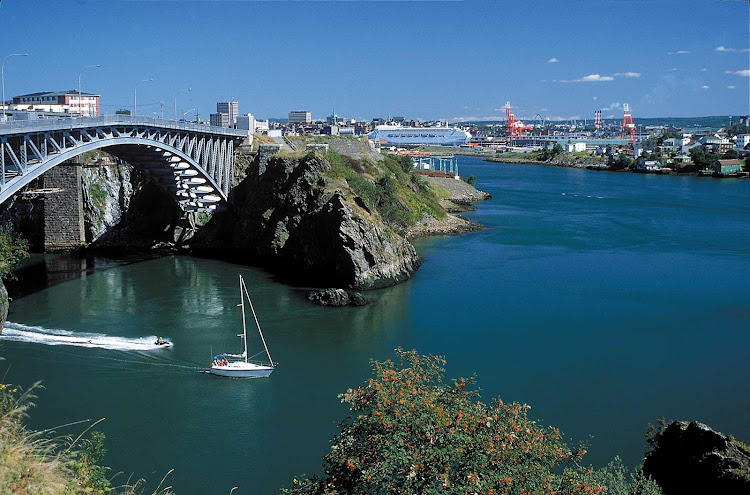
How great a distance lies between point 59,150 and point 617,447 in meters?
11.7

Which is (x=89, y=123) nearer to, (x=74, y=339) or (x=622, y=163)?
(x=74, y=339)

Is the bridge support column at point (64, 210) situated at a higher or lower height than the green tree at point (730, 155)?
lower

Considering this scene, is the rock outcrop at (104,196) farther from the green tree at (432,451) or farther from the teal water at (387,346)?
the green tree at (432,451)

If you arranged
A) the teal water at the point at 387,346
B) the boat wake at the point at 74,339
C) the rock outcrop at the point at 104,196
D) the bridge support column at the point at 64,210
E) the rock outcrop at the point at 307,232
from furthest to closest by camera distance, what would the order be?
the rock outcrop at the point at 104,196 → the bridge support column at the point at 64,210 → the rock outcrop at the point at 307,232 → the boat wake at the point at 74,339 → the teal water at the point at 387,346

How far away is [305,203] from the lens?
783 inches

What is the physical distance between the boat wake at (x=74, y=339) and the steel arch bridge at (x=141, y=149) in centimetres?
266

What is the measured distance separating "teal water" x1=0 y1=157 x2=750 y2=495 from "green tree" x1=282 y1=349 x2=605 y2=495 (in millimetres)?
3361

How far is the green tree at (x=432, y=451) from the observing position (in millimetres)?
4910

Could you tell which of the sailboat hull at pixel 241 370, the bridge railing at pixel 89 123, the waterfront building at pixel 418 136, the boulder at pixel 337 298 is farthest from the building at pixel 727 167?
the sailboat hull at pixel 241 370

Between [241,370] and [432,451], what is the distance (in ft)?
23.0

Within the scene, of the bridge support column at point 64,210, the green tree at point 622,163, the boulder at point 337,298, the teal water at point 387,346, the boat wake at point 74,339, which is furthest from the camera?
the green tree at point 622,163

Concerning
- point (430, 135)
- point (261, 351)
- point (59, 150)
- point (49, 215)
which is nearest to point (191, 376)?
point (261, 351)

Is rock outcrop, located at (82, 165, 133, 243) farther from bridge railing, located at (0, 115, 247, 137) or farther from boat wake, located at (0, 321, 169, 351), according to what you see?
boat wake, located at (0, 321, 169, 351)

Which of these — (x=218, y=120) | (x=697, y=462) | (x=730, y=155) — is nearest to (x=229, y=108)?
(x=218, y=120)
